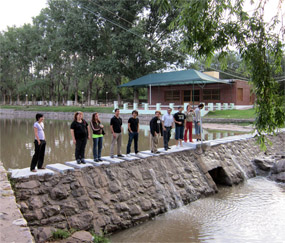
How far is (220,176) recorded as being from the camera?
10.8 meters

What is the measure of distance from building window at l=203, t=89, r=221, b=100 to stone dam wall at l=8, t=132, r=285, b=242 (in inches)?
1008

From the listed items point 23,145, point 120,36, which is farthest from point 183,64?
point 23,145

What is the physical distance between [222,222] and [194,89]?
30502 mm

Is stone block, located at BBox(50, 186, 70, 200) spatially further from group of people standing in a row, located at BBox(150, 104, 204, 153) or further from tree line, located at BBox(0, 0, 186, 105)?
tree line, located at BBox(0, 0, 186, 105)

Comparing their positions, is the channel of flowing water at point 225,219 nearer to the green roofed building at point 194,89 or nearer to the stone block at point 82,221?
the stone block at point 82,221

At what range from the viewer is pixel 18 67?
6116 cm

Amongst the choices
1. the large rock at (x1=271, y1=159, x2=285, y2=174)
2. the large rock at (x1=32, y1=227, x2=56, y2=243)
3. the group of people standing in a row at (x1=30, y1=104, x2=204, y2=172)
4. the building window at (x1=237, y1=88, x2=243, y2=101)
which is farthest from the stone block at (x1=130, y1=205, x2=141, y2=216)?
the building window at (x1=237, y1=88, x2=243, y2=101)

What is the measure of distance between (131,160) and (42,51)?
46.4m

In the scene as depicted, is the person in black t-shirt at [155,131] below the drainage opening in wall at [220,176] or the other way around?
the other way around

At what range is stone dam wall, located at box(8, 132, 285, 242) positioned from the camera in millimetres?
5926

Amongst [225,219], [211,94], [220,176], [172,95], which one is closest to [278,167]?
[220,176]

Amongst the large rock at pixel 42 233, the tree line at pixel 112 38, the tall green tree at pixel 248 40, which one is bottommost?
the large rock at pixel 42 233

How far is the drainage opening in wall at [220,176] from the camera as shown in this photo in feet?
34.5

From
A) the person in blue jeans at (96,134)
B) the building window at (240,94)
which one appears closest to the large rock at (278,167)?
the person in blue jeans at (96,134)
